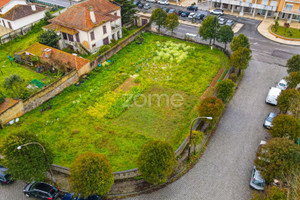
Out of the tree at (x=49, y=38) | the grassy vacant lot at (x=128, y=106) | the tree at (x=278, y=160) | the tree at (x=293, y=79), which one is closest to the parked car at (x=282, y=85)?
the tree at (x=293, y=79)

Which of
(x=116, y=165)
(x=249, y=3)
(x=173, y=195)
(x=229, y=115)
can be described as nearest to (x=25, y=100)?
(x=116, y=165)

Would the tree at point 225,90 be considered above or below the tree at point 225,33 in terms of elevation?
below

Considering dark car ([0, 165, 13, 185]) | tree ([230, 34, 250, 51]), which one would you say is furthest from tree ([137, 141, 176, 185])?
tree ([230, 34, 250, 51])

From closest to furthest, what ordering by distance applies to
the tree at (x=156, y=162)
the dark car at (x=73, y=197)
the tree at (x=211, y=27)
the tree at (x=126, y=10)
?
the tree at (x=156, y=162) → the dark car at (x=73, y=197) → the tree at (x=211, y=27) → the tree at (x=126, y=10)

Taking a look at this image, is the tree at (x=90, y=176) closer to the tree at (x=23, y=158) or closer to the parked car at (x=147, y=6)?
the tree at (x=23, y=158)

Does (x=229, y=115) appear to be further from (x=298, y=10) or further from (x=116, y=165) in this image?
(x=298, y=10)

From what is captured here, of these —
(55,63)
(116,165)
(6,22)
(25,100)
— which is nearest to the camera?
(116,165)
